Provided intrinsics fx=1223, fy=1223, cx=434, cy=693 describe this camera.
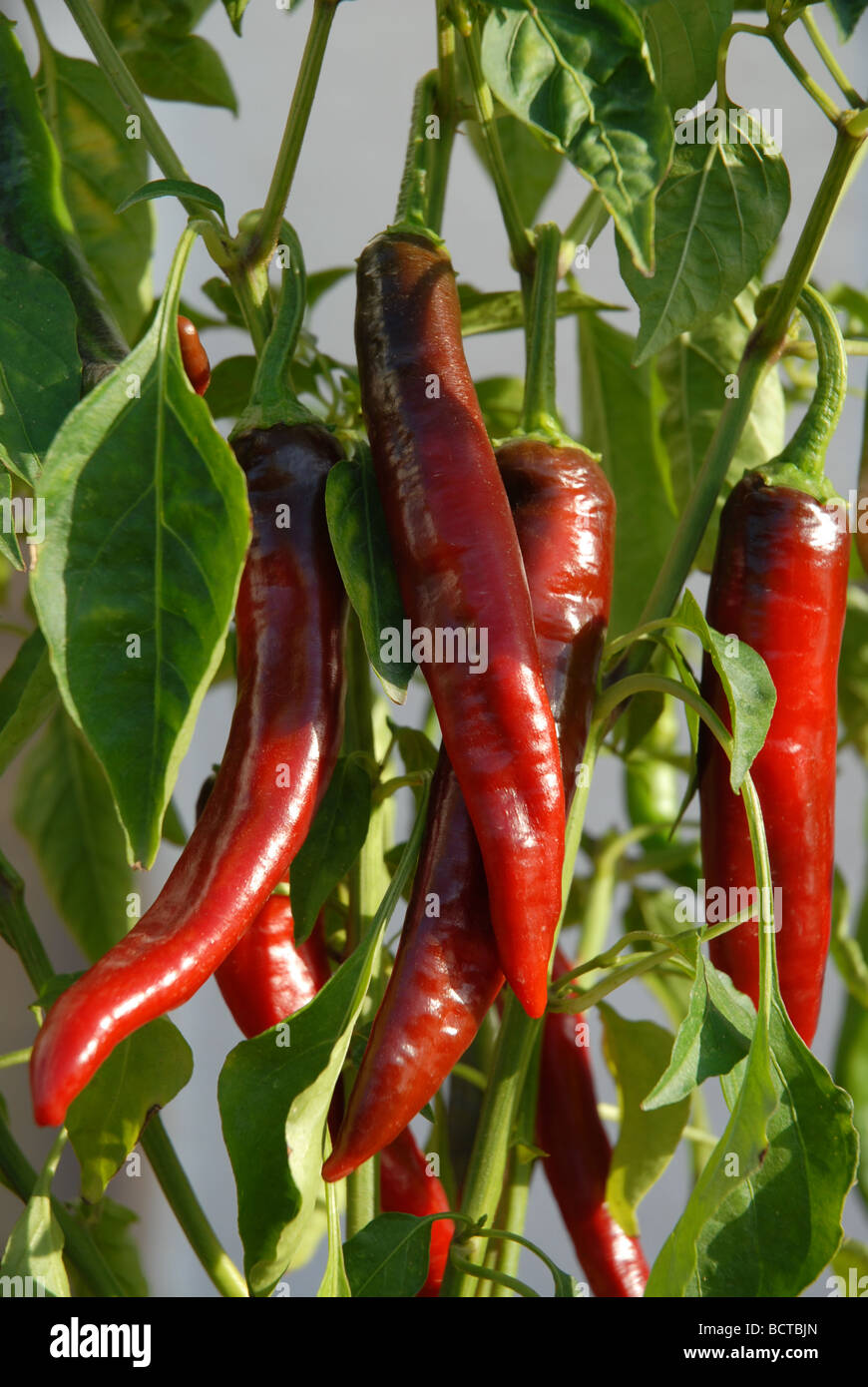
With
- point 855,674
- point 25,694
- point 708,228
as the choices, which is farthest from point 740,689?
point 855,674

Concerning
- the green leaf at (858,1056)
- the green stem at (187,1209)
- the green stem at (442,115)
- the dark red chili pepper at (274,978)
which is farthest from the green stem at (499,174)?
the green leaf at (858,1056)

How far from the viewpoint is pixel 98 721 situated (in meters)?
0.40

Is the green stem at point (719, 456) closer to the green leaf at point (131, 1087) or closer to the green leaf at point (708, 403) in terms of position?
the green leaf at point (708, 403)

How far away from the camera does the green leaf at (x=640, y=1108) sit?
65 centimetres

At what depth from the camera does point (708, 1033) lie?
0.49 meters

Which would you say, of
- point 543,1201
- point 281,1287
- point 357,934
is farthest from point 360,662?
point 543,1201

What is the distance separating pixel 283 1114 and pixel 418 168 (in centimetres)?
40

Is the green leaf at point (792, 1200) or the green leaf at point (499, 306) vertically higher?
the green leaf at point (499, 306)

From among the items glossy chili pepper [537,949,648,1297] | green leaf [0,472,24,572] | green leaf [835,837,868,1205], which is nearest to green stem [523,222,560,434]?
green leaf [0,472,24,572]

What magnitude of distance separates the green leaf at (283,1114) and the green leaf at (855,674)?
494mm

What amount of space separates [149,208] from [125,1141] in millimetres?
505

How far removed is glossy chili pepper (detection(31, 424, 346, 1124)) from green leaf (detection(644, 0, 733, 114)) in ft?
0.71

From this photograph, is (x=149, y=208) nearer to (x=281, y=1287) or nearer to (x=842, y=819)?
(x=281, y=1287)

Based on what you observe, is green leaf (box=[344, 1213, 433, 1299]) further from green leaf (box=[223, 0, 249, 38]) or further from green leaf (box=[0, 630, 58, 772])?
green leaf (box=[223, 0, 249, 38])
